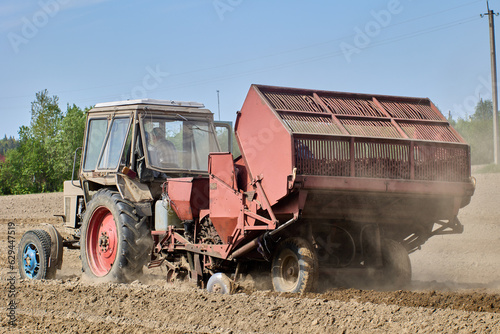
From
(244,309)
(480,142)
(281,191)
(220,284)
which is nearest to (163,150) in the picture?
(220,284)

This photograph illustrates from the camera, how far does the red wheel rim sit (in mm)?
8872

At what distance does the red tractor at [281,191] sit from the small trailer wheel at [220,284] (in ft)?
0.09

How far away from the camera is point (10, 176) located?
161 ft

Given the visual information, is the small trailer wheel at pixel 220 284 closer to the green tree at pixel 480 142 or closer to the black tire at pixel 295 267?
the black tire at pixel 295 267

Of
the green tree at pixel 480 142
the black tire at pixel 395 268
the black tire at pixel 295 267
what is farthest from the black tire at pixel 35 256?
the green tree at pixel 480 142

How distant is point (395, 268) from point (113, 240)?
12.7 feet

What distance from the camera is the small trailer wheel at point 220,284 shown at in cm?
728

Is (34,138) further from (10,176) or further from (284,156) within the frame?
(284,156)

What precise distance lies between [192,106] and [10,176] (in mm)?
43379

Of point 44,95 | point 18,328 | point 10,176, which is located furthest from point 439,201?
point 44,95

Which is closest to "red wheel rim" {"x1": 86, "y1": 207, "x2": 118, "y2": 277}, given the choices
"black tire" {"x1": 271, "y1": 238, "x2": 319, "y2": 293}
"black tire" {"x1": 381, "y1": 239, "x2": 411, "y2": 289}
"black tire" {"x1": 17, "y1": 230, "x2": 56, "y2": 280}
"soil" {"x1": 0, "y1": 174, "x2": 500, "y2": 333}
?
"soil" {"x1": 0, "y1": 174, "x2": 500, "y2": 333}

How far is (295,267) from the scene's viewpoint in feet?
23.4

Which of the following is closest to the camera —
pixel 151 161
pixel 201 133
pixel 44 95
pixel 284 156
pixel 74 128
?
pixel 284 156

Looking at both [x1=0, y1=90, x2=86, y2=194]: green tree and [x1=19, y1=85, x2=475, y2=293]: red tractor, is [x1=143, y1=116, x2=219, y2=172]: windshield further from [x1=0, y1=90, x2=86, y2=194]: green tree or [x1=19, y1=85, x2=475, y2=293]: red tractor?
[x1=0, y1=90, x2=86, y2=194]: green tree
